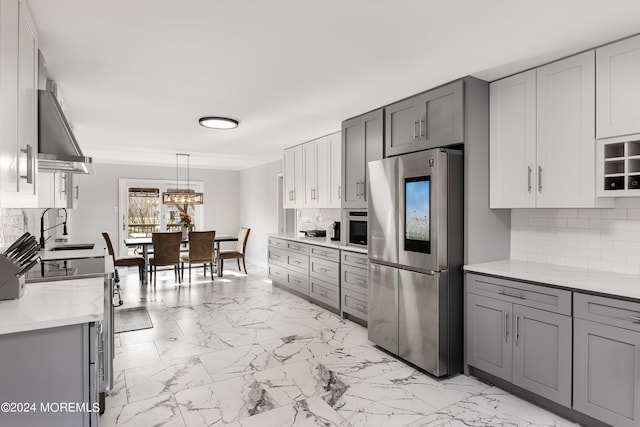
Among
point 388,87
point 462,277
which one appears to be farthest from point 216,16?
point 462,277

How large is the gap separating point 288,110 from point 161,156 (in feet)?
14.1

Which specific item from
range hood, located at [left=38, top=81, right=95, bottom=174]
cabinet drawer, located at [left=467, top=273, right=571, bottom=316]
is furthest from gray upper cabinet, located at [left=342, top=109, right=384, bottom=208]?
range hood, located at [left=38, top=81, right=95, bottom=174]

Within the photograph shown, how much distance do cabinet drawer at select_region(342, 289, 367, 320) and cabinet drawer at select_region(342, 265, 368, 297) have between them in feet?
0.19

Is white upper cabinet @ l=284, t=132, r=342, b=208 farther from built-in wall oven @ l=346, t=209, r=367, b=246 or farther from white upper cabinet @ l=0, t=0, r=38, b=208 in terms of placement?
white upper cabinet @ l=0, t=0, r=38, b=208

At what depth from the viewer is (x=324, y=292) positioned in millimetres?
4723

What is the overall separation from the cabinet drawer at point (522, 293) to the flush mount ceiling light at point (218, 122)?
306cm

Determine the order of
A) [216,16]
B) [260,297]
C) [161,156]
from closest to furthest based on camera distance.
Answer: [216,16] < [260,297] < [161,156]

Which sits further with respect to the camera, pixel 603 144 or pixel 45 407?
pixel 603 144

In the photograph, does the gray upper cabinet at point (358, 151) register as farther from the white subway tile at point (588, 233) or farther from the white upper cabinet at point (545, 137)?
the white subway tile at point (588, 233)

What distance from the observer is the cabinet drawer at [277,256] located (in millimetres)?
5766

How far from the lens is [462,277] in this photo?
9.63ft

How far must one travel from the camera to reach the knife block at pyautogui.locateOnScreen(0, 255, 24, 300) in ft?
5.85

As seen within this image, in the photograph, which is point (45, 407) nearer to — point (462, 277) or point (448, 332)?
point (448, 332)

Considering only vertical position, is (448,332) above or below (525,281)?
below
